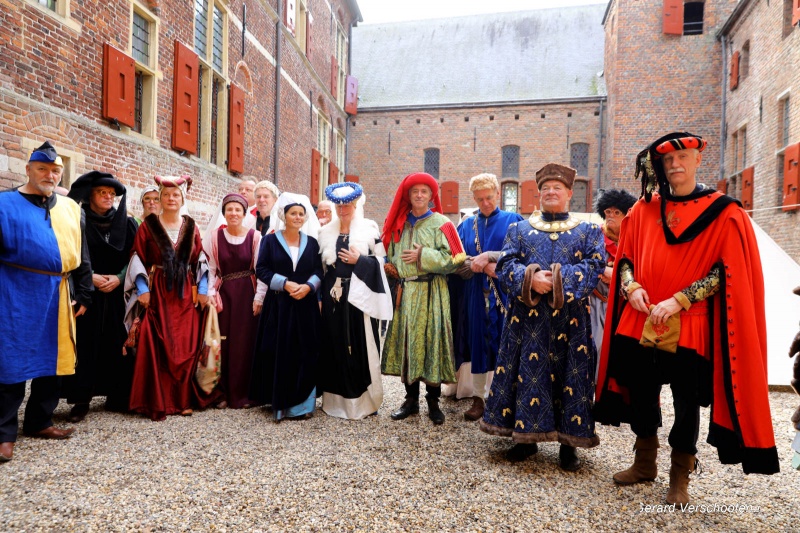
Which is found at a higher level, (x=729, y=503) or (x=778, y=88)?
(x=778, y=88)

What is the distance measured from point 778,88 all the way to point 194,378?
12.8 m

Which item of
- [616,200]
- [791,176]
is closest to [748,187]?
[791,176]

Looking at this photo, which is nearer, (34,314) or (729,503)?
(729,503)

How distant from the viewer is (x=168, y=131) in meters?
7.46

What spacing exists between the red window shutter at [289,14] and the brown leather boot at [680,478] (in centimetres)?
1217

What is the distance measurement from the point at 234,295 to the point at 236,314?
16cm

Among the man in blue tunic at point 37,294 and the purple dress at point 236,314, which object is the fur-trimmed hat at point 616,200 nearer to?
the purple dress at point 236,314

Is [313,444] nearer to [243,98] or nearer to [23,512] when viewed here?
[23,512]

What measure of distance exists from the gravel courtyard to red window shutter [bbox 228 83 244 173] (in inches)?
260

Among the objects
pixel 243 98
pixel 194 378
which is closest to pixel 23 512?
pixel 194 378

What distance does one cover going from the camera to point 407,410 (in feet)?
13.5

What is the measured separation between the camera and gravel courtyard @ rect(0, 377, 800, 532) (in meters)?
2.44

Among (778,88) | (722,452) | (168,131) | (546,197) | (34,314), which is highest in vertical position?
(778,88)

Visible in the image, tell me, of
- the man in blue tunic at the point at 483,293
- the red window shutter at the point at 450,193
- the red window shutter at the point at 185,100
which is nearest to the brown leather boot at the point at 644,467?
the man in blue tunic at the point at 483,293
